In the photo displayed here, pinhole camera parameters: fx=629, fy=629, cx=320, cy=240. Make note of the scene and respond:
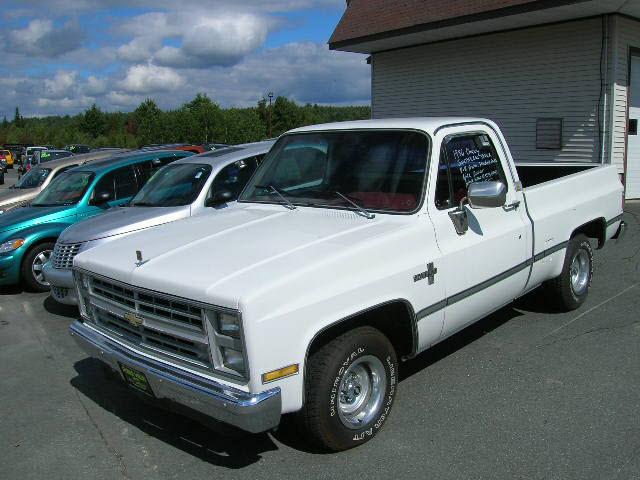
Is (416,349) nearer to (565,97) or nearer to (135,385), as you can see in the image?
(135,385)

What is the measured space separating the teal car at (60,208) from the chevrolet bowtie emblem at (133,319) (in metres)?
5.13

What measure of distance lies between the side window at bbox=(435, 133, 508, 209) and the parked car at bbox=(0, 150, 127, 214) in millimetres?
8591

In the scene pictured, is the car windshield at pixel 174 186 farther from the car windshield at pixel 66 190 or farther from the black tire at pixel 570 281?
the black tire at pixel 570 281

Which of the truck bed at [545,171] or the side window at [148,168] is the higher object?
the side window at [148,168]

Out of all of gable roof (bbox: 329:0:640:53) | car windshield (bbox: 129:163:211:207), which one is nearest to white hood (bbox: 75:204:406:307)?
car windshield (bbox: 129:163:211:207)

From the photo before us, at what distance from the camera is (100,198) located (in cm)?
884

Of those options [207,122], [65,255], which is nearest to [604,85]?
[65,255]

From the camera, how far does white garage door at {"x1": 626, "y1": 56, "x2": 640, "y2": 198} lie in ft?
43.7

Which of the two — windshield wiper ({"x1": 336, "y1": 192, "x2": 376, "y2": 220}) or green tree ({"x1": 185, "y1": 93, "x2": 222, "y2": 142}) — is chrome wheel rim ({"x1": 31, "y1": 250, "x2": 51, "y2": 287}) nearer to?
windshield wiper ({"x1": 336, "y1": 192, "x2": 376, "y2": 220})

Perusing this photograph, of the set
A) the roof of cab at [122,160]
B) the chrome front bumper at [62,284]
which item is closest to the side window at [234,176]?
the chrome front bumper at [62,284]

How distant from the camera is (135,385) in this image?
149 inches

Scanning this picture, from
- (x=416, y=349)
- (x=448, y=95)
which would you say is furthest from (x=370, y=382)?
(x=448, y=95)

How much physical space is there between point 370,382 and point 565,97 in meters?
11.5

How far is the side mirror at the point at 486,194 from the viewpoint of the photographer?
425 centimetres
